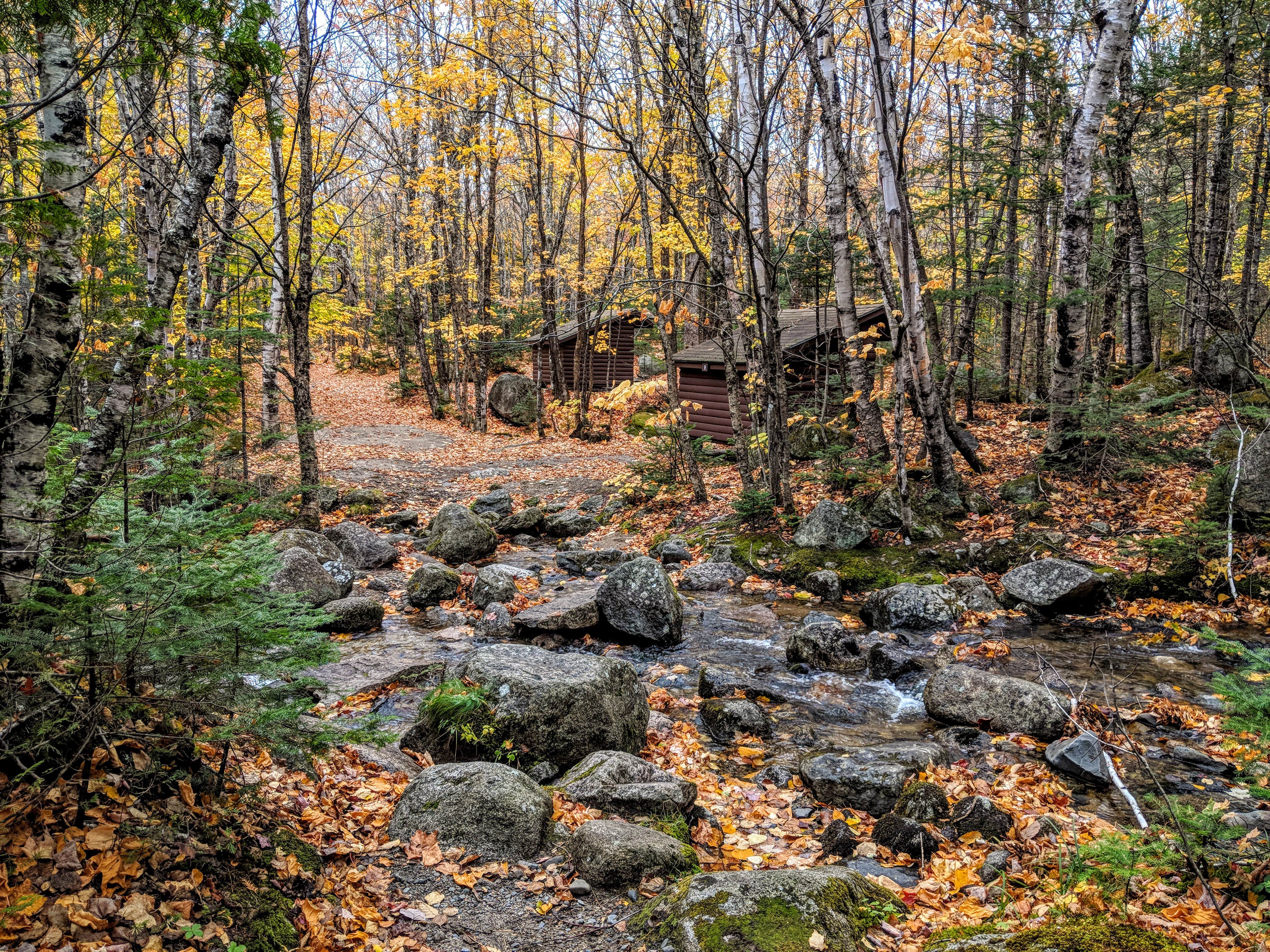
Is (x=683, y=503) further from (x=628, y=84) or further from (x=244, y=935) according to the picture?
(x=244, y=935)

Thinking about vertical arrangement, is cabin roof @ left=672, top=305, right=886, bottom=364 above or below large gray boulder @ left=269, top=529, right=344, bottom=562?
above

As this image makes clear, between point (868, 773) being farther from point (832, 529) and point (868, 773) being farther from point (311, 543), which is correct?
point (311, 543)

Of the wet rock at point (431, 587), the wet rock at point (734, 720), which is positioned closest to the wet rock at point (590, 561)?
the wet rock at point (431, 587)

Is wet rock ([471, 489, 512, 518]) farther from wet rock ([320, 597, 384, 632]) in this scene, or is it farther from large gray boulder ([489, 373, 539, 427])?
large gray boulder ([489, 373, 539, 427])

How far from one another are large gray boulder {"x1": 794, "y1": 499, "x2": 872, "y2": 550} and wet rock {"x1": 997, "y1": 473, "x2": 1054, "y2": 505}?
218 cm

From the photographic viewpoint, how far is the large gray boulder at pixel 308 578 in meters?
8.38

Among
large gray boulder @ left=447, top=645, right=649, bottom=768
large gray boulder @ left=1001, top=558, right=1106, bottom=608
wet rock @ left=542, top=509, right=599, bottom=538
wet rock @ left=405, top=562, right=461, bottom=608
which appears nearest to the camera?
large gray boulder @ left=447, top=645, right=649, bottom=768

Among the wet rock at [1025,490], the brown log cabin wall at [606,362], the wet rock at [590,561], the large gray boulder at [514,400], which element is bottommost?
the wet rock at [590,561]

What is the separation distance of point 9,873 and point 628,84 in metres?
13.8

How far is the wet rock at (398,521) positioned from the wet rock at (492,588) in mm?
3920

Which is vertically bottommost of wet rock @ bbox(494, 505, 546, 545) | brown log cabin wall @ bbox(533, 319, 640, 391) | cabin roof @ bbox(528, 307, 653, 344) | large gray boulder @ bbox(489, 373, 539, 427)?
wet rock @ bbox(494, 505, 546, 545)

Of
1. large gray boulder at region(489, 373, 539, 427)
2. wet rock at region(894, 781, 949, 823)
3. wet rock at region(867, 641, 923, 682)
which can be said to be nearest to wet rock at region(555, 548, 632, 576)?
wet rock at region(867, 641, 923, 682)

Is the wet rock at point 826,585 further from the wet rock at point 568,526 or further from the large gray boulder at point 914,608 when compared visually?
the wet rock at point 568,526

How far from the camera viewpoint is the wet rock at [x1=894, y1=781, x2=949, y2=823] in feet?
14.7
